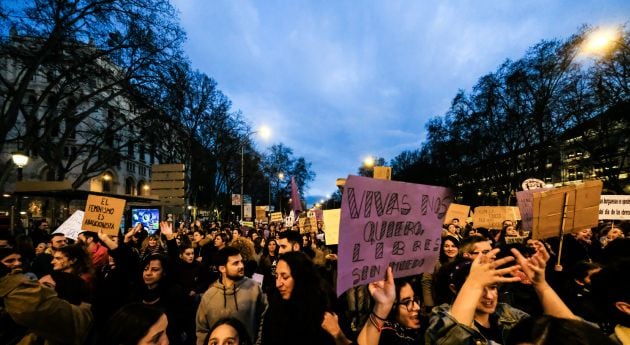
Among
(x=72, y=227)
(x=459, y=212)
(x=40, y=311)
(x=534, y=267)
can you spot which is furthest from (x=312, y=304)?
(x=459, y=212)

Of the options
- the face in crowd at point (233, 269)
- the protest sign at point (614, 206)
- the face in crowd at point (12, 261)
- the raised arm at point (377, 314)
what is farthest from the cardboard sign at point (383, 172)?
the protest sign at point (614, 206)

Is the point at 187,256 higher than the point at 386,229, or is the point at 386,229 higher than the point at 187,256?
the point at 386,229

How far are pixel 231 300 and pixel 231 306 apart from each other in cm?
6

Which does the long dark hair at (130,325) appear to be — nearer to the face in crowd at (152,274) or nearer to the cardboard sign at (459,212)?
the face in crowd at (152,274)

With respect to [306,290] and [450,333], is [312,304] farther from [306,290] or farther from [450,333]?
[450,333]

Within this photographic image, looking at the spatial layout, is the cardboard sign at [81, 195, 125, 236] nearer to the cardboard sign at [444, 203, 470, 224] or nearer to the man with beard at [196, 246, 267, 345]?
the man with beard at [196, 246, 267, 345]

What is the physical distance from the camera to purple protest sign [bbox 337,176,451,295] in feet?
7.64

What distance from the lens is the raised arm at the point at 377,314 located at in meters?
2.12

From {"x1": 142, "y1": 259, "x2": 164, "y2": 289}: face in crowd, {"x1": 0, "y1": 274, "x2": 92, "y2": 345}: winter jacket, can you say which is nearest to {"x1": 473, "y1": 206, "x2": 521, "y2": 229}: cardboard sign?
{"x1": 142, "y1": 259, "x2": 164, "y2": 289}: face in crowd

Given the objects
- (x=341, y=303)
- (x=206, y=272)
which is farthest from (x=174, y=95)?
(x=341, y=303)

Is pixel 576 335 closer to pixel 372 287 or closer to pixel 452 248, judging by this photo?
pixel 372 287

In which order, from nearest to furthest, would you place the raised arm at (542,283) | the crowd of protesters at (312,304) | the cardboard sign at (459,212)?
1. the crowd of protesters at (312,304)
2. the raised arm at (542,283)
3. the cardboard sign at (459,212)

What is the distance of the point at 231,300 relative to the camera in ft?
12.2

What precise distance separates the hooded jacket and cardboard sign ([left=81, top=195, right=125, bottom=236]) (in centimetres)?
373
